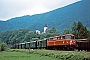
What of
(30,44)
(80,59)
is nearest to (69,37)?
(80,59)

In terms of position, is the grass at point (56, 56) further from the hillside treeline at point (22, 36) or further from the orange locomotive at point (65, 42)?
the hillside treeline at point (22, 36)

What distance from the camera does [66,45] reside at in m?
38.1

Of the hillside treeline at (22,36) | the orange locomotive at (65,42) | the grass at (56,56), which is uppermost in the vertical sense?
the hillside treeline at (22,36)

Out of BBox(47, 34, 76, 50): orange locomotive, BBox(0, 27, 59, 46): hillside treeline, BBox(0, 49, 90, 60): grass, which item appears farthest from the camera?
BBox(0, 27, 59, 46): hillside treeline

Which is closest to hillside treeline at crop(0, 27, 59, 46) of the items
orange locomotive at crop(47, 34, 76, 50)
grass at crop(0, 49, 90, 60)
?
orange locomotive at crop(47, 34, 76, 50)

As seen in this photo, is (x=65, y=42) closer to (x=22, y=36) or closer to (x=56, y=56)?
(x=56, y=56)

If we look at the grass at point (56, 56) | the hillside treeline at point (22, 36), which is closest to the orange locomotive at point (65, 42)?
the grass at point (56, 56)

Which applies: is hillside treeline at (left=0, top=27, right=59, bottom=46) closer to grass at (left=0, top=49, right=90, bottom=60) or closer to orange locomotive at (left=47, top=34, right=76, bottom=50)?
orange locomotive at (left=47, top=34, right=76, bottom=50)

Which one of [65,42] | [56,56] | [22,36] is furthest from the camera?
[22,36]

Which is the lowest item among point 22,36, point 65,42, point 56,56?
point 56,56

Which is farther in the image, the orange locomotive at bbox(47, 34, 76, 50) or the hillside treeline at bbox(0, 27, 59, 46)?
the hillside treeline at bbox(0, 27, 59, 46)

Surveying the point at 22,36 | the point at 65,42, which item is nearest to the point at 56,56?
the point at 65,42

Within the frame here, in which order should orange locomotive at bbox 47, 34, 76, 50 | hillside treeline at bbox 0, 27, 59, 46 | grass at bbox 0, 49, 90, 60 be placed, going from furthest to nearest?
hillside treeline at bbox 0, 27, 59, 46, orange locomotive at bbox 47, 34, 76, 50, grass at bbox 0, 49, 90, 60

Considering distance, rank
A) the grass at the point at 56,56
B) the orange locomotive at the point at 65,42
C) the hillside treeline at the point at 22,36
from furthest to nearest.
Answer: the hillside treeline at the point at 22,36, the orange locomotive at the point at 65,42, the grass at the point at 56,56
